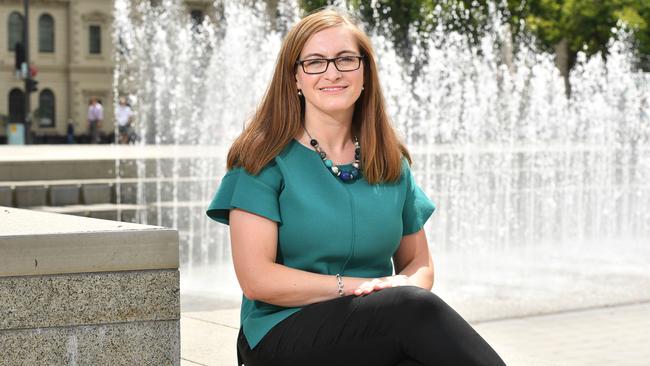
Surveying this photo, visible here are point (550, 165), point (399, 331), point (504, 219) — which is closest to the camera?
point (399, 331)

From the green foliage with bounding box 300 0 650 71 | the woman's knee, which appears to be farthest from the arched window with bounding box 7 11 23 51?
the woman's knee

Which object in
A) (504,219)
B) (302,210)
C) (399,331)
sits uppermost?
(302,210)

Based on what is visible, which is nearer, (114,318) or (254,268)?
(254,268)

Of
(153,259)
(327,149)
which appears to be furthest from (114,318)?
(327,149)

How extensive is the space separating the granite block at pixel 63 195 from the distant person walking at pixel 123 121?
49.0ft

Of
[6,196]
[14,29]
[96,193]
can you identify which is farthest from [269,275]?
[14,29]

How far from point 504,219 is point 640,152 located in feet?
20.9

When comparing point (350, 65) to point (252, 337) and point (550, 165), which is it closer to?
point (252, 337)

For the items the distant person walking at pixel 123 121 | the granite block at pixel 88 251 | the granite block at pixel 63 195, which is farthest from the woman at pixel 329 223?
the distant person walking at pixel 123 121

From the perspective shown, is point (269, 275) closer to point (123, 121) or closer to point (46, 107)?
point (123, 121)

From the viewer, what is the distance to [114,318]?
337 cm

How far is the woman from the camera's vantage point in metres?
2.83

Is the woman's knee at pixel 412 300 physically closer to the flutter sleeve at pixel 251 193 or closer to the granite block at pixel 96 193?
the flutter sleeve at pixel 251 193

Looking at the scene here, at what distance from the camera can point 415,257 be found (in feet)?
10.9
